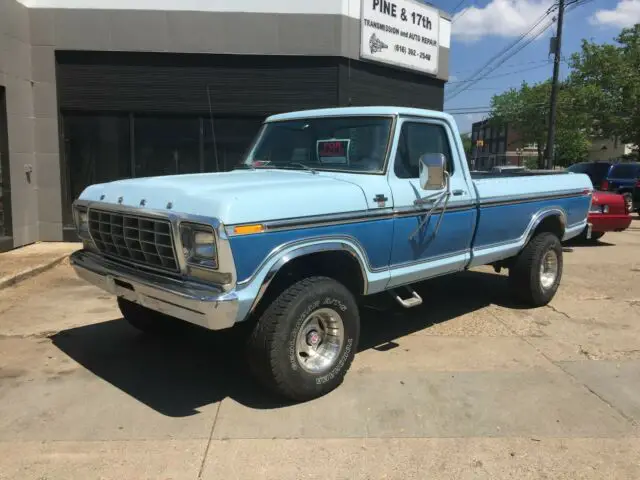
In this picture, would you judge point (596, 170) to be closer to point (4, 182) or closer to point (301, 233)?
point (4, 182)

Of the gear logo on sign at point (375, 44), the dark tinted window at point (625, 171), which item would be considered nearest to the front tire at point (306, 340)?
the gear logo on sign at point (375, 44)

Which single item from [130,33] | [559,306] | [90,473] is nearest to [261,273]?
[90,473]

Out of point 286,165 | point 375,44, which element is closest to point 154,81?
point 375,44

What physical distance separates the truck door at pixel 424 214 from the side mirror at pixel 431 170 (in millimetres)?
201

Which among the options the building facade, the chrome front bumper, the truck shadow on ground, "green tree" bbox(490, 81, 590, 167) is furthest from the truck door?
"green tree" bbox(490, 81, 590, 167)

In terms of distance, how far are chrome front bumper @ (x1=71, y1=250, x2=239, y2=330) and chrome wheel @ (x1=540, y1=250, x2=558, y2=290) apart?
442 centimetres

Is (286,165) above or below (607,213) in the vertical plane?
above

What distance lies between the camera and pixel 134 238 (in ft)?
12.7

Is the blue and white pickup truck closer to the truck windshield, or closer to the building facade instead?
the truck windshield

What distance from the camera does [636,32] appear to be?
36.0 meters

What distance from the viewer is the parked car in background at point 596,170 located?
1658 centimetres

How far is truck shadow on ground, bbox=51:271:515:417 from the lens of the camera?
4070 millimetres

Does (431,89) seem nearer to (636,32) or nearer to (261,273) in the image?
(261,273)

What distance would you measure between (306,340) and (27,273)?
5.34 m
